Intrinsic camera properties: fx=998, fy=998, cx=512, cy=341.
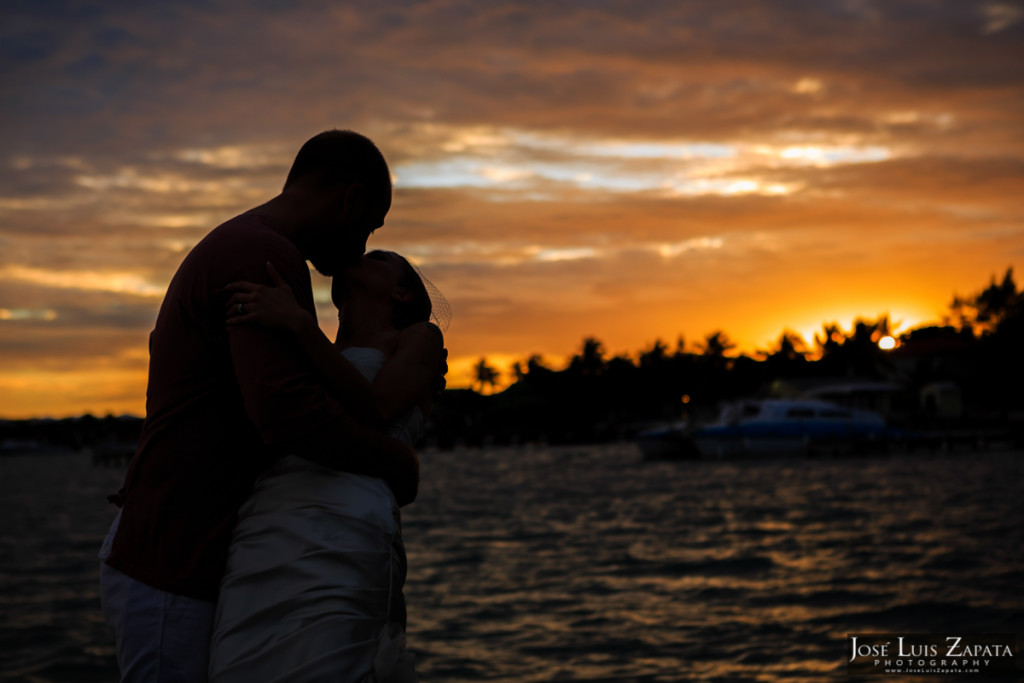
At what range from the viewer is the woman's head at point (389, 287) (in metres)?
2.79

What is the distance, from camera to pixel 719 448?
51.6 m

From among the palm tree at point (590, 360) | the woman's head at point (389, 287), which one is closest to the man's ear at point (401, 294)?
the woman's head at point (389, 287)

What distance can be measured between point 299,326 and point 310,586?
1.93ft

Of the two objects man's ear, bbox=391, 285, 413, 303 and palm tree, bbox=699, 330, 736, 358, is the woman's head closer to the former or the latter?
man's ear, bbox=391, 285, 413, 303

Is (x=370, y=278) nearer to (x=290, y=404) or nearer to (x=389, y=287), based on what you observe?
(x=389, y=287)

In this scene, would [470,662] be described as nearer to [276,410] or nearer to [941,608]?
[941,608]

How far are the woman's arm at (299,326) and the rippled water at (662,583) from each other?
7401 millimetres

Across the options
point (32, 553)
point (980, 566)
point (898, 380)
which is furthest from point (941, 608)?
point (898, 380)

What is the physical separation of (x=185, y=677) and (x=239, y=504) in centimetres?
40

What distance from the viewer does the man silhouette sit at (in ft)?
7.28

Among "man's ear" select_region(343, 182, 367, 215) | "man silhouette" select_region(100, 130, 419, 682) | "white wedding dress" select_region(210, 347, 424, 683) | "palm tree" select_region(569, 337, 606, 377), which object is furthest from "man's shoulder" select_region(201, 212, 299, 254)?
"palm tree" select_region(569, 337, 606, 377)

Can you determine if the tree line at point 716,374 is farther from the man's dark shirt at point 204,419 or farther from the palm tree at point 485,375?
Result: the man's dark shirt at point 204,419

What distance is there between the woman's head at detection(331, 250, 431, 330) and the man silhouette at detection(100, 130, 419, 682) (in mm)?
385

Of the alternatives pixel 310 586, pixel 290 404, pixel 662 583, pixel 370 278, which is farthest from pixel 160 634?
pixel 662 583
